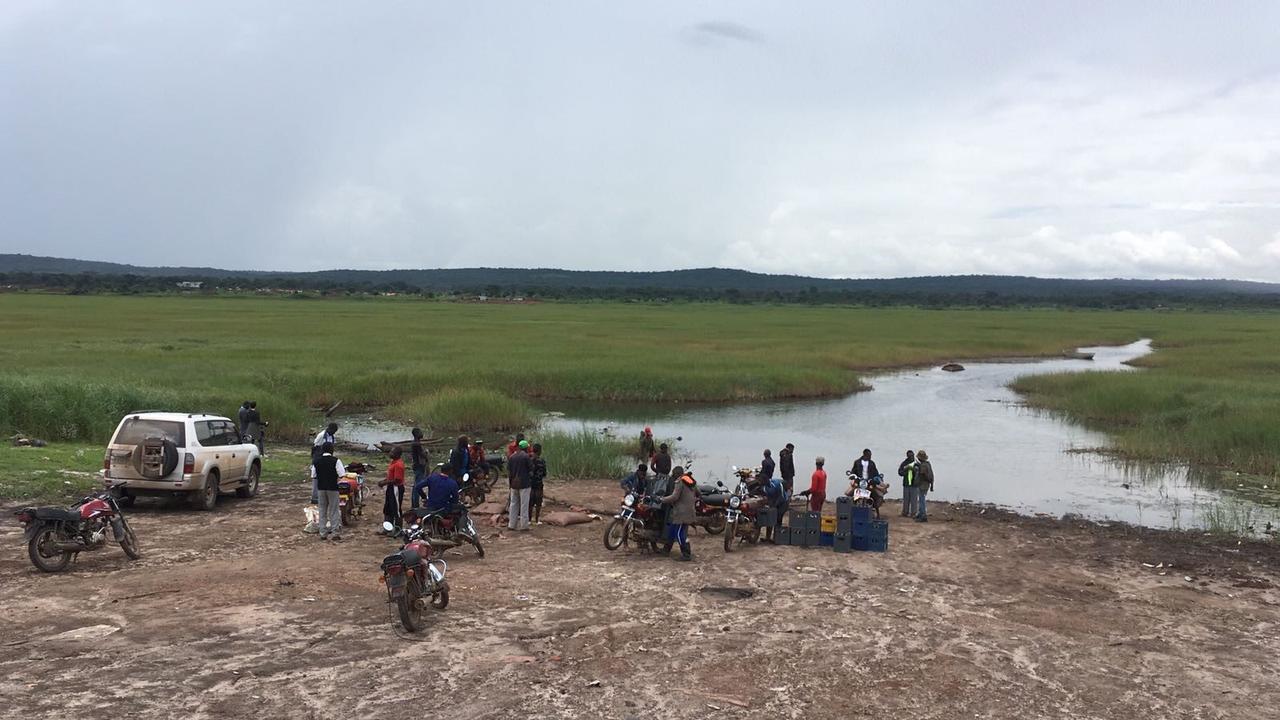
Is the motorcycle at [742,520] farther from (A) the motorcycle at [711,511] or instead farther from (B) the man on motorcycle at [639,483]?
(B) the man on motorcycle at [639,483]

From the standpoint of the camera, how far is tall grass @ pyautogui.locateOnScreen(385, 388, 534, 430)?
3225 centimetres

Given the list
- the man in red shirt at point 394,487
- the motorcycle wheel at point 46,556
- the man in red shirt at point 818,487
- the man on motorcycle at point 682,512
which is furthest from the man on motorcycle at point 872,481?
the motorcycle wheel at point 46,556

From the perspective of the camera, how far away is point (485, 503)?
18125mm

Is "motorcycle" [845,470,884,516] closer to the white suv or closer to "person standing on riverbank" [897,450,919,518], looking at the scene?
"person standing on riverbank" [897,450,919,518]

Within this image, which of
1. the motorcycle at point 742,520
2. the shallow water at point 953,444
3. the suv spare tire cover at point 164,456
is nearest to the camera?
the motorcycle at point 742,520

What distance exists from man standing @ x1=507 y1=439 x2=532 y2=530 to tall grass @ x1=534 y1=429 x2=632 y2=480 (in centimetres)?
679

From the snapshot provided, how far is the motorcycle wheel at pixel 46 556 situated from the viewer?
11938 mm

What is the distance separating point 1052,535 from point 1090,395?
87.1 ft

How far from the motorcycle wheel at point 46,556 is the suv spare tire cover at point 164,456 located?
3257mm

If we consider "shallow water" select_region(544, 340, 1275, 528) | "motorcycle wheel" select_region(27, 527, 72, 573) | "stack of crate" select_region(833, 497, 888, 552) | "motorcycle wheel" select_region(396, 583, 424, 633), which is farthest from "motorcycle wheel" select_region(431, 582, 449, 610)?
"shallow water" select_region(544, 340, 1275, 528)

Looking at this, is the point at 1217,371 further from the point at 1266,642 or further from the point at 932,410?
the point at 1266,642

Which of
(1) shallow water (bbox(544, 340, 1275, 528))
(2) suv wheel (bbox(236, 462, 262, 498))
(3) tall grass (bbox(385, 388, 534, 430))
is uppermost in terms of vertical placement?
(2) suv wheel (bbox(236, 462, 262, 498))

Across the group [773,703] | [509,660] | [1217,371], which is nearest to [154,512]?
[509,660]

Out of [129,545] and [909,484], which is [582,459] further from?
[129,545]
